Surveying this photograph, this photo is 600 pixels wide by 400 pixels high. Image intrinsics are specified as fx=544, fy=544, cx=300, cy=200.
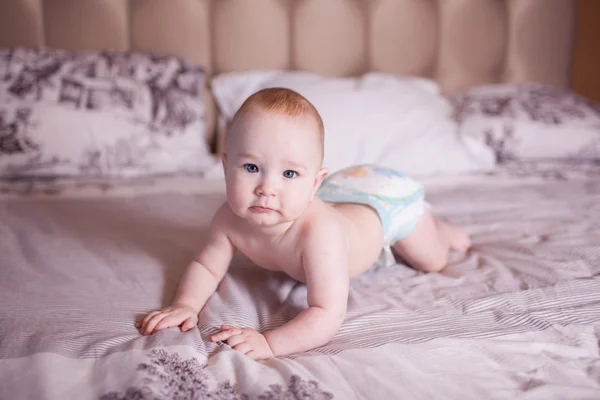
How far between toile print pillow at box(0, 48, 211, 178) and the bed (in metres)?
0.05

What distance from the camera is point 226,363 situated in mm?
677

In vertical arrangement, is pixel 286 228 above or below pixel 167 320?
above

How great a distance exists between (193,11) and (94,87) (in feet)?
1.84

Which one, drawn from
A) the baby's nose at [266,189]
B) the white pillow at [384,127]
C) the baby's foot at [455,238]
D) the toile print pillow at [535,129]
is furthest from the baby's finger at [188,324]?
the toile print pillow at [535,129]

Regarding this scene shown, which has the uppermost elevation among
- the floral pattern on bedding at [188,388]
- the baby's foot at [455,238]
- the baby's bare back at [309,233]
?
the baby's bare back at [309,233]

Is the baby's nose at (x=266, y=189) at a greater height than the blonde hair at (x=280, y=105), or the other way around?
the blonde hair at (x=280, y=105)

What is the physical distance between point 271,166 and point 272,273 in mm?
325

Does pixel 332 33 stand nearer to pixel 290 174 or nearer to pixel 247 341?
pixel 290 174

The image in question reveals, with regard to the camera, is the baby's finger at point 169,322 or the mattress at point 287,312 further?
the baby's finger at point 169,322

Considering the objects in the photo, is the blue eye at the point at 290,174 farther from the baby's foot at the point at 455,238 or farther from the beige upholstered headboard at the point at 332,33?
the beige upholstered headboard at the point at 332,33

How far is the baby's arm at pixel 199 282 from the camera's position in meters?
0.79

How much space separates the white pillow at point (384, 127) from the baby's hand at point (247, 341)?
37.7 inches

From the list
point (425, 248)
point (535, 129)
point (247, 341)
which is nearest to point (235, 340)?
point (247, 341)

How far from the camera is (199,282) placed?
0.90m
